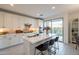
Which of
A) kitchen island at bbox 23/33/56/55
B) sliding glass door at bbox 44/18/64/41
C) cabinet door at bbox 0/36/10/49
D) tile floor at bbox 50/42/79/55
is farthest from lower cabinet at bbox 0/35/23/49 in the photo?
tile floor at bbox 50/42/79/55

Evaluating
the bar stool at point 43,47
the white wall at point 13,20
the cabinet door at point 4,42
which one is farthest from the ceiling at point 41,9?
the bar stool at point 43,47

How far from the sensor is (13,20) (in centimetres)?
197

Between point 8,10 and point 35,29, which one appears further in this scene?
point 35,29

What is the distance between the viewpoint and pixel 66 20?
2158mm

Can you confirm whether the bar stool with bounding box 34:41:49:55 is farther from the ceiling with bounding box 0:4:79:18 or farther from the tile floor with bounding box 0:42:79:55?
the ceiling with bounding box 0:4:79:18

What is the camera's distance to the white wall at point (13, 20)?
6.13ft

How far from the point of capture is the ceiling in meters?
1.88

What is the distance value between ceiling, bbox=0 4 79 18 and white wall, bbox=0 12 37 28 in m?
0.12

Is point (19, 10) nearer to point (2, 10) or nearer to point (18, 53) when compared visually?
point (2, 10)

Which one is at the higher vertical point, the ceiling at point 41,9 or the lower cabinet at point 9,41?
the ceiling at point 41,9

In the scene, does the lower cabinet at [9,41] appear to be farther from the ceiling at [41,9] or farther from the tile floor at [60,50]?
the ceiling at [41,9]

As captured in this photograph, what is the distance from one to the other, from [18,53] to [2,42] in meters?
0.38

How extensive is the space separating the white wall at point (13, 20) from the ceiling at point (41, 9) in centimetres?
12
